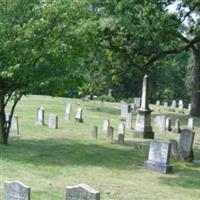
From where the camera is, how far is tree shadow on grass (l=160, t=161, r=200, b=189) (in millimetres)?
12645

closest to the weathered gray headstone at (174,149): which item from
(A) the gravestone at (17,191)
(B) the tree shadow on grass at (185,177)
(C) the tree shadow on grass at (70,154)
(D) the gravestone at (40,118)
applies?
(B) the tree shadow on grass at (185,177)

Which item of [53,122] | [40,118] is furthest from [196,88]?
[53,122]

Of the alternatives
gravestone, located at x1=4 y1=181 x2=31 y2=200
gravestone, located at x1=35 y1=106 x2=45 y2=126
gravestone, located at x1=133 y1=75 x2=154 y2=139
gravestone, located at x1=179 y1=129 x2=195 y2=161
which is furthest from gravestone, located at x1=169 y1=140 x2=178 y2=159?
gravestone, located at x1=4 y1=181 x2=31 y2=200

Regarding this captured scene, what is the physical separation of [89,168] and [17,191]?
244 inches

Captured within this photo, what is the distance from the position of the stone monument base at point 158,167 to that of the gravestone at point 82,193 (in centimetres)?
702

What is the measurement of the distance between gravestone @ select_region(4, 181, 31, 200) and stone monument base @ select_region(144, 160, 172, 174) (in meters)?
6.82

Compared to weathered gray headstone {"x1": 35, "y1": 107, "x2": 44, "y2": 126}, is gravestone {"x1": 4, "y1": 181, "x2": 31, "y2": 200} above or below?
below

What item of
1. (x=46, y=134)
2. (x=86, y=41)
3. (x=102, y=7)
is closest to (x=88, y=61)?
(x=102, y=7)

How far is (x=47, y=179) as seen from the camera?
12117mm

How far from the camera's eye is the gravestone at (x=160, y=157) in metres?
14.0

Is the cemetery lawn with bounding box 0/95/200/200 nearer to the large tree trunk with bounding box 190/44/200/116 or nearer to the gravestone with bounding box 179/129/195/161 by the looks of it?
the gravestone with bounding box 179/129/195/161

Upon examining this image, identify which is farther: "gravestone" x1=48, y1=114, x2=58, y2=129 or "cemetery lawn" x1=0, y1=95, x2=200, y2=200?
"gravestone" x1=48, y1=114, x2=58, y2=129

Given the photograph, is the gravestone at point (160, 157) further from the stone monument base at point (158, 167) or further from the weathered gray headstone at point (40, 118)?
the weathered gray headstone at point (40, 118)

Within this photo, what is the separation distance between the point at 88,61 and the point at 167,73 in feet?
164
